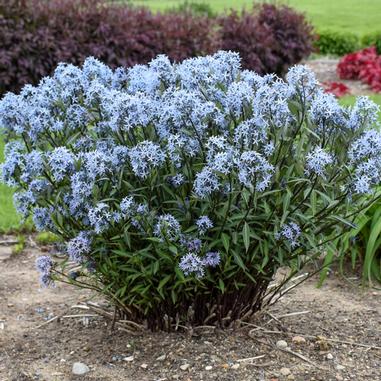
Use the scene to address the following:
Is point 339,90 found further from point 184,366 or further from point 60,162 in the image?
point 60,162

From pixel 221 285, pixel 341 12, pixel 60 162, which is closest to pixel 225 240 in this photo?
pixel 221 285

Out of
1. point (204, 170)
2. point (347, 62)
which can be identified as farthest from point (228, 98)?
point (347, 62)

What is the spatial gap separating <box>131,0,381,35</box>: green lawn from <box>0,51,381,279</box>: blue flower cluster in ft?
58.4

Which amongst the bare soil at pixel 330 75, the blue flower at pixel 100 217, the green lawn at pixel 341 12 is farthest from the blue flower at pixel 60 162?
the green lawn at pixel 341 12

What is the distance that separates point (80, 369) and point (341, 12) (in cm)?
2474

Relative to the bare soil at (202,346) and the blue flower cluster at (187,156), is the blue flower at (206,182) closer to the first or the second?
the blue flower cluster at (187,156)

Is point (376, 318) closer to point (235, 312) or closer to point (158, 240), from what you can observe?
point (235, 312)

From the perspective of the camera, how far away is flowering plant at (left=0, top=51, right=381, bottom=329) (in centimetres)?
286

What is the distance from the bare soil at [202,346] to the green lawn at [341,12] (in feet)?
57.0

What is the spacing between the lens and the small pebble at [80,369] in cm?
326

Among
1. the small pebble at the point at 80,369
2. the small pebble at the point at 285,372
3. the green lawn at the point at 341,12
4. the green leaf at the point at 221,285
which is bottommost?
the small pebble at the point at 80,369

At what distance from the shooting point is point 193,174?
9.88ft

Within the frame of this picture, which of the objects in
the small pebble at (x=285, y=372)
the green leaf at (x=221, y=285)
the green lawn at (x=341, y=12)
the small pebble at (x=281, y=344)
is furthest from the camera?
the green lawn at (x=341, y=12)

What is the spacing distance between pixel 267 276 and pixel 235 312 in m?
0.30
